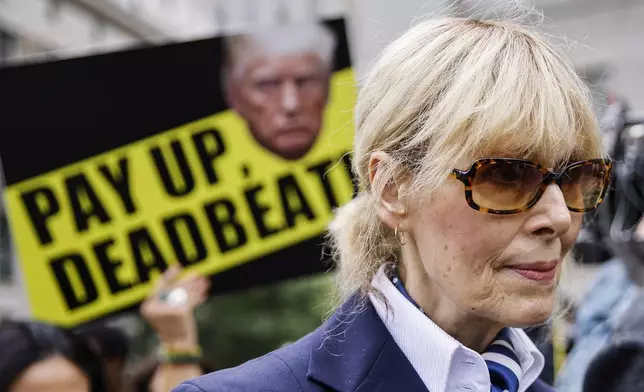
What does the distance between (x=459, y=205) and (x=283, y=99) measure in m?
1.75

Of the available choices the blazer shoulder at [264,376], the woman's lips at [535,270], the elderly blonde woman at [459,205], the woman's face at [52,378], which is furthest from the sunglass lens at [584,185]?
the woman's face at [52,378]

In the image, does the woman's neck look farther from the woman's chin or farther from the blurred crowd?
the blurred crowd

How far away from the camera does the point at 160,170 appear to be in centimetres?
324

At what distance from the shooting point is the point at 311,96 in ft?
10.3

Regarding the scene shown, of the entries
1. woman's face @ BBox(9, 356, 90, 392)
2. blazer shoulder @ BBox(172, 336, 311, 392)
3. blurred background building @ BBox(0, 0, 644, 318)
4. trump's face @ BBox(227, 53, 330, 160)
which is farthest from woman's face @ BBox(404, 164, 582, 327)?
blurred background building @ BBox(0, 0, 644, 318)

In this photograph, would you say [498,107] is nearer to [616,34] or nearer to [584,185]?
[584,185]

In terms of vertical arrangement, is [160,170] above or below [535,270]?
below

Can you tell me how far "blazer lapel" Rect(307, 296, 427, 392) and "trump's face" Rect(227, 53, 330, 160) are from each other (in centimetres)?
158

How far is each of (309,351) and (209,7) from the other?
44799mm

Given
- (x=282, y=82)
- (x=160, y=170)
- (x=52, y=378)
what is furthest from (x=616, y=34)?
(x=52, y=378)

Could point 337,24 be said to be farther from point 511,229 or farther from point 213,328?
point 213,328

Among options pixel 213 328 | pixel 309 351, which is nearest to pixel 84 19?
pixel 213 328

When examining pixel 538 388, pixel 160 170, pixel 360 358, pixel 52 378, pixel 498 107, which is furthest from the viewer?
pixel 160 170

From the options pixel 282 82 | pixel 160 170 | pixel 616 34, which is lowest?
pixel 616 34
